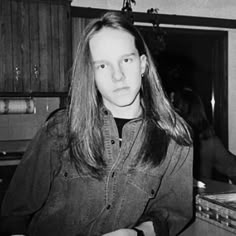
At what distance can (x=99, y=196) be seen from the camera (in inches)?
52.0

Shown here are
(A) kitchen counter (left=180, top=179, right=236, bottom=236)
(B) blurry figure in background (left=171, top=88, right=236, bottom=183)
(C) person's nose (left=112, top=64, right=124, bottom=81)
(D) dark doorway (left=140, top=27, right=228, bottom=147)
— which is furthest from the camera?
(D) dark doorway (left=140, top=27, right=228, bottom=147)

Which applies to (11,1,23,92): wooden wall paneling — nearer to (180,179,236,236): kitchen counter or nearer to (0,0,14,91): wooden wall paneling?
(0,0,14,91): wooden wall paneling

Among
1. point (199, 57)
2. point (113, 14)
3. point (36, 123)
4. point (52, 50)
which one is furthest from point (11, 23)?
point (113, 14)

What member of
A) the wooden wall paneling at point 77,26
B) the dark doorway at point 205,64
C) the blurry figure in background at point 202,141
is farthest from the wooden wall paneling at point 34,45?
the dark doorway at point 205,64

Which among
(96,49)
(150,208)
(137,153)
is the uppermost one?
(96,49)

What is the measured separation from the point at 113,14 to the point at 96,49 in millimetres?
149

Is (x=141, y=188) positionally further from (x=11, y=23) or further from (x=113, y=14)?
(x=11, y=23)

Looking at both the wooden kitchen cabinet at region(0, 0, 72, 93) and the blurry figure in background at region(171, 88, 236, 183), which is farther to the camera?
the wooden kitchen cabinet at region(0, 0, 72, 93)

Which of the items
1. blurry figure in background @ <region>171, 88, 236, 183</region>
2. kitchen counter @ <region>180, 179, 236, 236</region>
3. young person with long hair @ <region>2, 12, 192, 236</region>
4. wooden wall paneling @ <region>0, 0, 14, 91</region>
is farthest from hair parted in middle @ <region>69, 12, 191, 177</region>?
wooden wall paneling @ <region>0, 0, 14, 91</region>

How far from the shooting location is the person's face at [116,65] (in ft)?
4.14

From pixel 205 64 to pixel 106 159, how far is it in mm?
3883

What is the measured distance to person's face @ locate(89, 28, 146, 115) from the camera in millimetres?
1261

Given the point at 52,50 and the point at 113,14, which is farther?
the point at 52,50

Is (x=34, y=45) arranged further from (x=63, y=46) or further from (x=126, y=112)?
(x=126, y=112)
